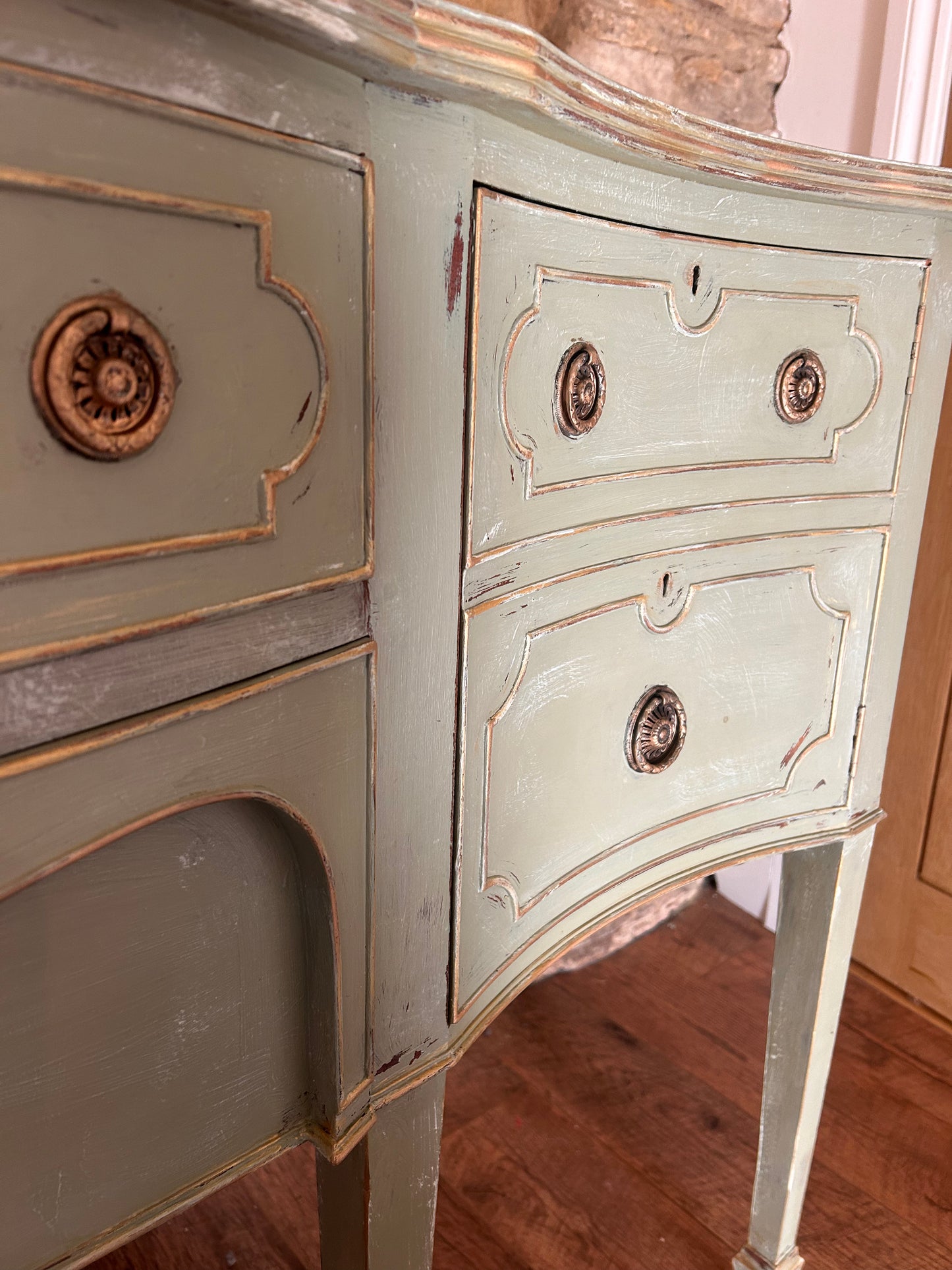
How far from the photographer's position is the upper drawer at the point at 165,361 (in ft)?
1.11

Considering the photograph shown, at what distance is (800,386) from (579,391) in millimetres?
257

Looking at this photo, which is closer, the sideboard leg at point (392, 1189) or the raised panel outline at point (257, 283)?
the raised panel outline at point (257, 283)

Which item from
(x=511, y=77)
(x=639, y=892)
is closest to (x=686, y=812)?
(x=639, y=892)

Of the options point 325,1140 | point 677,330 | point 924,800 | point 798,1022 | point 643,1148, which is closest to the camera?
point 325,1140

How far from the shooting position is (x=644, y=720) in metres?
0.77

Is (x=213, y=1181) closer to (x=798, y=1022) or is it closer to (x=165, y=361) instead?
(x=165, y=361)

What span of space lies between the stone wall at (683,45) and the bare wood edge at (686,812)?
779 millimetres

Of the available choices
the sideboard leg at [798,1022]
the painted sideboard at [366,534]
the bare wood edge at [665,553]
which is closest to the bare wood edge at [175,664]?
the painted sideboard at [366,534]

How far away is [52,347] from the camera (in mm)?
344

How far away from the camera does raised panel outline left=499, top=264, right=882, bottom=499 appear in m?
0.58

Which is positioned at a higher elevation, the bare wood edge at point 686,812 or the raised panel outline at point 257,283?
the raised panel outline at point 257,283

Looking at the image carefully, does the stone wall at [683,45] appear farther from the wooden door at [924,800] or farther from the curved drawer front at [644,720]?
the curved drawer front at [644,720]

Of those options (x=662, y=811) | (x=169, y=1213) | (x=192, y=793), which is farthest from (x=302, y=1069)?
(x=662, y=811)

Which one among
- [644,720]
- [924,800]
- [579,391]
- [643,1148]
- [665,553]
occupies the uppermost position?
[579,391]
